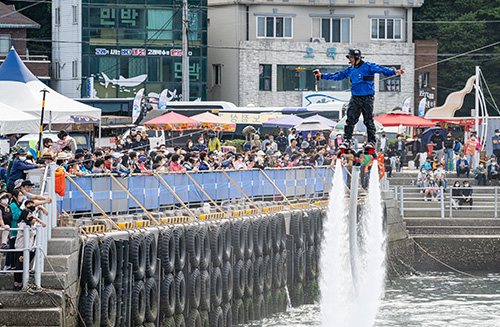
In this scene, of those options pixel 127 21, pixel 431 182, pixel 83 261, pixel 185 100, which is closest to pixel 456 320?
pixel 431 182

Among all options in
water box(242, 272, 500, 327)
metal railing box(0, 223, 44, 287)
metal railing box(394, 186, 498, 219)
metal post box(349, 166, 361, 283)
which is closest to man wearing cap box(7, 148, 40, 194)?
metal railing box(0, 223, 44, 287)

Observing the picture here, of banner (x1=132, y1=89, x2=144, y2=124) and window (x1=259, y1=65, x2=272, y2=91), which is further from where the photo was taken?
window (x1=259, y1=65, x2=272, y2=91)

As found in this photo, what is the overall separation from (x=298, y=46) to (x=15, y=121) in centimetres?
5235

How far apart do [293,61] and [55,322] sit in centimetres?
5759

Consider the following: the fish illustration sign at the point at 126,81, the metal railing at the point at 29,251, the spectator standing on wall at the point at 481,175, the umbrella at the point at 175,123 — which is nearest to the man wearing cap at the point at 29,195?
the metal railing at the point at 29,251

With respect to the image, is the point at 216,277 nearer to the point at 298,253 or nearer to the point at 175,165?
the point at 175,165

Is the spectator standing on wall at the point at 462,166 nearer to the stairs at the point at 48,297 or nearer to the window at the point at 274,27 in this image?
the stairs at the point at 48,297

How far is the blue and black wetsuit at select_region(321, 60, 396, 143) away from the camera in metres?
19.2

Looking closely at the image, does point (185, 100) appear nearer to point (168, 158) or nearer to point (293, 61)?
point (293, 61)

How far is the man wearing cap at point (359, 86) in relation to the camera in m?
19.2

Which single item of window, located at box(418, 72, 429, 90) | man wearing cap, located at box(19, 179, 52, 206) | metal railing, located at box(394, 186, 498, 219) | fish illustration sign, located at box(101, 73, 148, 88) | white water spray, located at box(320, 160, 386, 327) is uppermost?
window, located at box(418, 72, 429, 90)

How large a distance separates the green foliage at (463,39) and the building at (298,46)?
25.7 ft

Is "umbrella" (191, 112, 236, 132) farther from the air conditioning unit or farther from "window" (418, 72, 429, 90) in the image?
"window" (418, 72, 429, 90)

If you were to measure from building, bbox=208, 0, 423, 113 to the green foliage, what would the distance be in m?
7.83
